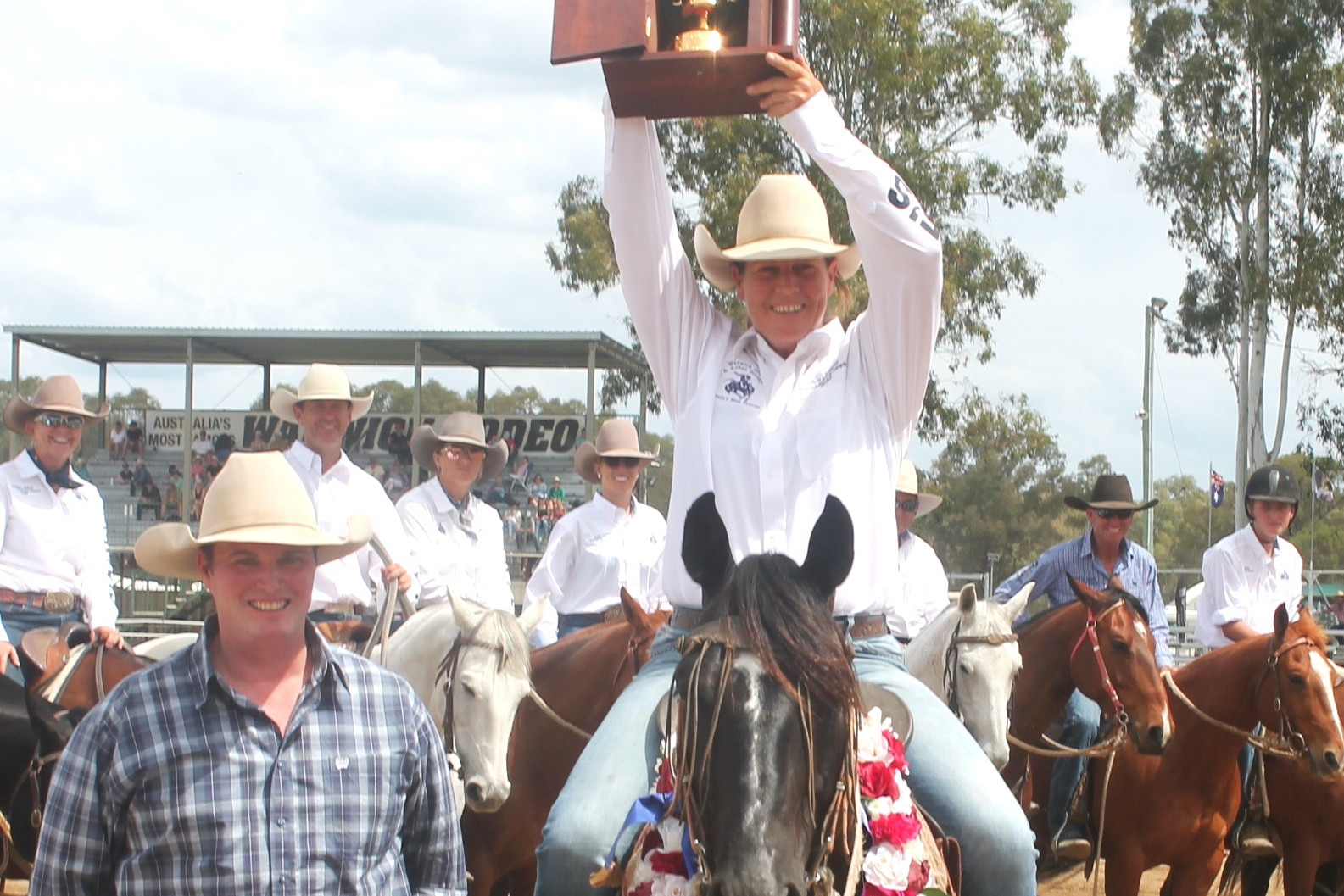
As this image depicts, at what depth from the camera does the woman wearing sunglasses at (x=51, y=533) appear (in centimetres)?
782

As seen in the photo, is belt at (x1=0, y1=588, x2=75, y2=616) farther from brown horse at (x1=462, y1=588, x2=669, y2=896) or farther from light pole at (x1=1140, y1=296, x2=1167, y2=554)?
light pole at (x1=1140, y1=296, x2=1167, y2=554)

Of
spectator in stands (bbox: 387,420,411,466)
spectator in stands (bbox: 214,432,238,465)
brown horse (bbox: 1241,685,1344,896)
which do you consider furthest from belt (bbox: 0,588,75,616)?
spectator in stands (bbox: 214,432,238,465)

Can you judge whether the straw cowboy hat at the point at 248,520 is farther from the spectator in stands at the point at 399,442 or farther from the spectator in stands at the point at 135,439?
the spectator in stands at the point at 135,439

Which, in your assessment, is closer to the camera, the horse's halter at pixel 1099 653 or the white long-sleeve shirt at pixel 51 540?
the horse's halter at pixel 1099 653

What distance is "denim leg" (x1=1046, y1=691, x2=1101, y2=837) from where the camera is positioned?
805cm

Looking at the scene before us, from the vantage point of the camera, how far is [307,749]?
117 inches

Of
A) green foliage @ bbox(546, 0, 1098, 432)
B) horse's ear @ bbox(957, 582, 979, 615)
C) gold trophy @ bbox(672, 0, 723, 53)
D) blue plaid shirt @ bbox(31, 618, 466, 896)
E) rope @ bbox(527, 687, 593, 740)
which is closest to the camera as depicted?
blue plaid shirt @ bbox(31, 618, 466, 896)

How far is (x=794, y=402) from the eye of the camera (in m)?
3.77

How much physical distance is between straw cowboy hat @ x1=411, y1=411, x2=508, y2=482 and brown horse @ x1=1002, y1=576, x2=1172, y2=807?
11.5 ft

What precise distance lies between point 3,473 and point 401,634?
96.5 inches

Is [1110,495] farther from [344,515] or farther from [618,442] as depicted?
[344,515]

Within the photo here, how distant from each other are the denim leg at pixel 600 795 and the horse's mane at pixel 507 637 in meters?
3.01

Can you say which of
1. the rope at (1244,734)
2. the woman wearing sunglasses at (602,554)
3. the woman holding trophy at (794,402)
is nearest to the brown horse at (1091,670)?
the rope at (1244,734)

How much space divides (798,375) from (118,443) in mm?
25462
